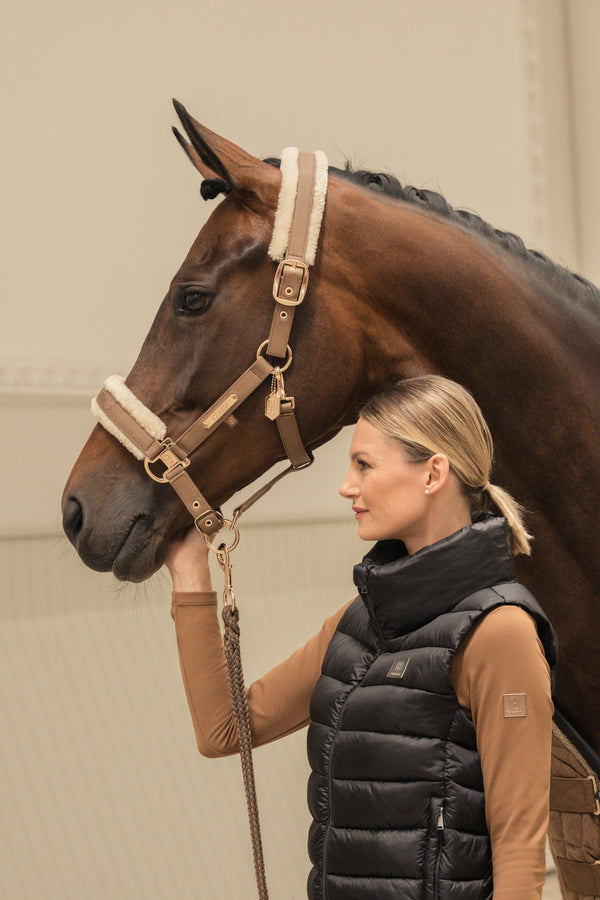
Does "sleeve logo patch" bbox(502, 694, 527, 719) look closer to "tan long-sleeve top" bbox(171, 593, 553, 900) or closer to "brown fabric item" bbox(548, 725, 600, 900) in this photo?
"tan long-sleeve top" bbox(171, 593, 553, 900)

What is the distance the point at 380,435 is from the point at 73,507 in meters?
0.40

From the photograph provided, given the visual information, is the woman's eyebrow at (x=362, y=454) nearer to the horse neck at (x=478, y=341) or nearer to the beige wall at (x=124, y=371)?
the horse neck at (x=478, y=341)

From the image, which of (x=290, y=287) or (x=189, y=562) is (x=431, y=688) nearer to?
(x=189, y=562)

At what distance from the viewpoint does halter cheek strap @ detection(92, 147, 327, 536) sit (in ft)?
3.55

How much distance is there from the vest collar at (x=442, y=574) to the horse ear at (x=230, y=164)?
0.51 m

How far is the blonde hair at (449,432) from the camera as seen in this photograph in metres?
0.93

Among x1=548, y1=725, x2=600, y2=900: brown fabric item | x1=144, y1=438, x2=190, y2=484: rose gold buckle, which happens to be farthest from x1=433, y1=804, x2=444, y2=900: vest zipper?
x1=144, y1=438, x2=190, y2=484: rose gold buckle

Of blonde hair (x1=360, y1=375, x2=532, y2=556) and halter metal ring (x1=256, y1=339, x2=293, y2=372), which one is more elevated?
halter metal ring (x1=256, y1=339, x2=293, y2=372)

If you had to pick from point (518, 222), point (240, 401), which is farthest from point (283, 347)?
point (518, 222)

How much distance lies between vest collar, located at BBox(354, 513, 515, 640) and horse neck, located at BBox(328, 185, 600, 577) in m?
0.25

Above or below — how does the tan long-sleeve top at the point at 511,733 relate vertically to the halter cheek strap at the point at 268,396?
below

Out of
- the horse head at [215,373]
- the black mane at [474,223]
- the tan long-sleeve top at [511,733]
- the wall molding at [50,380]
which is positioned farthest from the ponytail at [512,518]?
the wall molding at [50,380]

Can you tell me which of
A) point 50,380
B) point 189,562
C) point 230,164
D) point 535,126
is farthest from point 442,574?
point 535,126

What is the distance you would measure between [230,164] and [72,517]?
0.49 m
